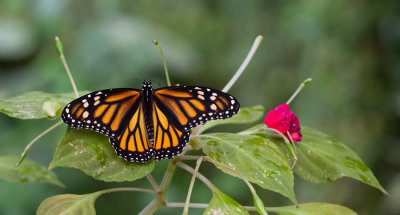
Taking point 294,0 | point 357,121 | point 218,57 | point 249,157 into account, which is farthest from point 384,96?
point 249,157

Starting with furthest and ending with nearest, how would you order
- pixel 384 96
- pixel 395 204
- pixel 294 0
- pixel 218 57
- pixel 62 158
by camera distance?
pixel 218 57 < pixel 294 0 < pixel 384 96 < pixel 395 204 < pixel 62 158

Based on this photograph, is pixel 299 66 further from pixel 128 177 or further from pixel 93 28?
pixel 128 177

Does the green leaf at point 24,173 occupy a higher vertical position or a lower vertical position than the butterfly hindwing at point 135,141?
lower

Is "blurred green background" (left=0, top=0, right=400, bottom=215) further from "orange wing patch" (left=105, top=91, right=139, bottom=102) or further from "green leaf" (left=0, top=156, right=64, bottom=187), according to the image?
"orange wing patch" (left=105, top=91, right=139, bottom=102)

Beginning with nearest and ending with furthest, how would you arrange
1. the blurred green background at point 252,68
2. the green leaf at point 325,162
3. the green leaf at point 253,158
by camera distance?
the green leaf at point 253,158 < the green leaf at point 325,162 < the blurred green background at point 252,68

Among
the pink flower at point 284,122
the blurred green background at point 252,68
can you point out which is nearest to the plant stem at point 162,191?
the pink flower at point 284,122

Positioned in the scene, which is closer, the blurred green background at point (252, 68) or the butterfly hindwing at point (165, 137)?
the butterfly hindwing at point (165, 137)

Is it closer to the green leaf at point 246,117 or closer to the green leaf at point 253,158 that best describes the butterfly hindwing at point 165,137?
the green leaf at point 253,158

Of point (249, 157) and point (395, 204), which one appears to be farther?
point (395, 204)
